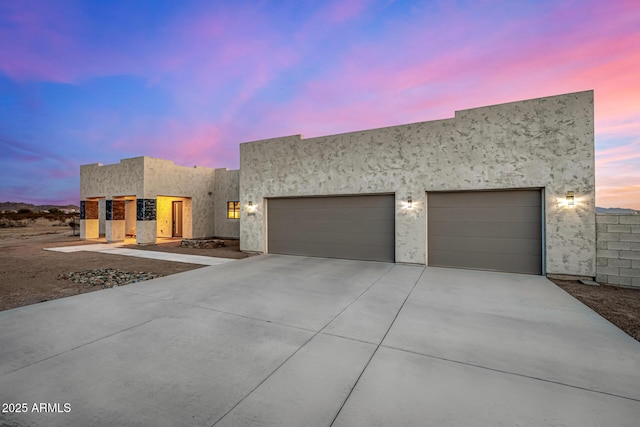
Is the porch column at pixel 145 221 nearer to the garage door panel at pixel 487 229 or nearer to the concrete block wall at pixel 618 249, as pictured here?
the garage door panel at pixel 487 229

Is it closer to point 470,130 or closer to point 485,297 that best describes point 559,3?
point 470,130

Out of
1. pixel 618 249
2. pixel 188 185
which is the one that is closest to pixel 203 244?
pixel 188 185

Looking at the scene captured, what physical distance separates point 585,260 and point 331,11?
1053 centimetres

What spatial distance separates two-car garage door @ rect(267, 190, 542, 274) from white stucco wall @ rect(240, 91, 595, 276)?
1.06ft

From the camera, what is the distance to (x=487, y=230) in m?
7.06

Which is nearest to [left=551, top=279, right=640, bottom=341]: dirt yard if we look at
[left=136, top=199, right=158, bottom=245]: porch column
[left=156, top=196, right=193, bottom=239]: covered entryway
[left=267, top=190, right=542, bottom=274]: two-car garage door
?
[left=267, top=190, right=542, bottom=274]: two-car garage door

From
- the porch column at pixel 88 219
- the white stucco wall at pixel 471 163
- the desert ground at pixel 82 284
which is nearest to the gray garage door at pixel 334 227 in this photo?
the white stucco wall at pixel 471 163

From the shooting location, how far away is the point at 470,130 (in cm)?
702

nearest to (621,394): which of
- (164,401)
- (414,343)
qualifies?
(414,343)

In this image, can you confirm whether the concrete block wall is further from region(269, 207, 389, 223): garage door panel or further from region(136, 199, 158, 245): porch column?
region(136, 199, 158, 245): porch column

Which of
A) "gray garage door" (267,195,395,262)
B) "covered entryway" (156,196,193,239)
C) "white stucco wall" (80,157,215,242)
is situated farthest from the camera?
"covered entryway" (156,196,193,239)

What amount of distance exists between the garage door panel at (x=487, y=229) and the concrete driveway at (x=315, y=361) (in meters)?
2.36

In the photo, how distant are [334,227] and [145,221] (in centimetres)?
1044

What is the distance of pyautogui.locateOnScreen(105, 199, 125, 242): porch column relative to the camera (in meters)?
14.2
